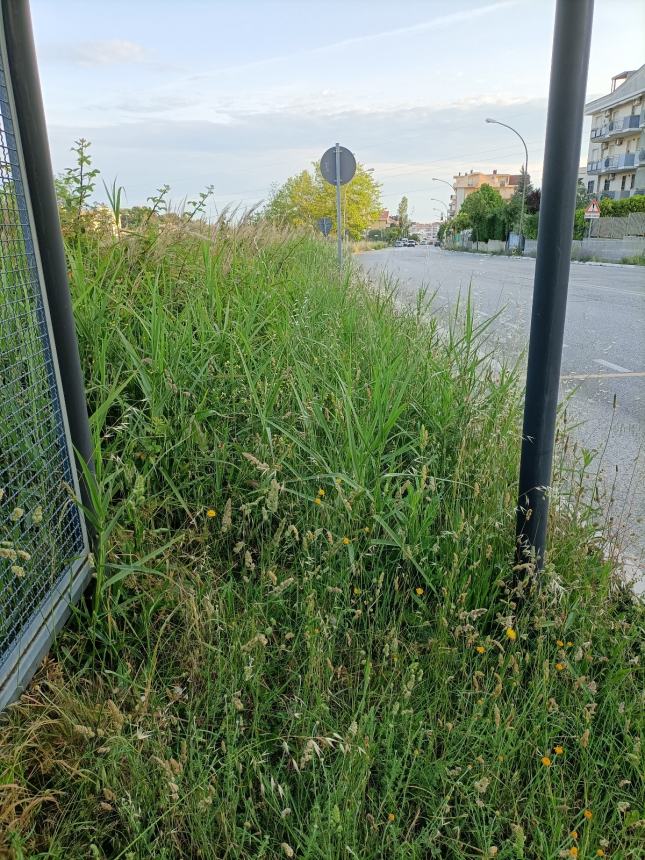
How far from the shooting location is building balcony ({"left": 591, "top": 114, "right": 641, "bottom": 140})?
51469 millimetres

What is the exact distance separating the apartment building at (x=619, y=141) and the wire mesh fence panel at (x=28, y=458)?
5752 cm

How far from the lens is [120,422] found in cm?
266

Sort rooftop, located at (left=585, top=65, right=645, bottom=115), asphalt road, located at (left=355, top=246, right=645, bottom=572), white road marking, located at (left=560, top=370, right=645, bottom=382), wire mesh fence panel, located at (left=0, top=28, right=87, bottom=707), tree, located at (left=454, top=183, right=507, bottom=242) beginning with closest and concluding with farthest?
wire mesh fence panel, located at (left=0, top=28, right=87, bottom=707)
asphalt road, located at (left=355, top=246, right=645, bottom=572)
white road marking, located at (left=560, top=370, right=645, bottom=382)
tree, located at (left=454, top=183, right=507, bottom=242)
rooftop, located at (left=585, top=65, right=645, bottom=115)

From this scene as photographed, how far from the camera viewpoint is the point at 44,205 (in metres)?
1.77

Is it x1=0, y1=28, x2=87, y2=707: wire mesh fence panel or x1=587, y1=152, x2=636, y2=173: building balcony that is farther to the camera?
x1=587, y1=152, x2=636, y2=173: building balcony

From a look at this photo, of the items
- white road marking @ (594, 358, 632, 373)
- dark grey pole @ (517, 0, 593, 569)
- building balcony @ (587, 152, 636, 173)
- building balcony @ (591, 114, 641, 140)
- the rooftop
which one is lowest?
white road marking @ (594, 358, 632, 373)

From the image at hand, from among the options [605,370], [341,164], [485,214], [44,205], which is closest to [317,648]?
[44,205]

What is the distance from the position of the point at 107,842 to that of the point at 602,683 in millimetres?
1378

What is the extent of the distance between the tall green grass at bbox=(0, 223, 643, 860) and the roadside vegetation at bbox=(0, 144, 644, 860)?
0.01 m

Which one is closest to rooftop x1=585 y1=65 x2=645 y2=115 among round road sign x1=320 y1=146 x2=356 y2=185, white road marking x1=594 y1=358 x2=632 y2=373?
round road sign x1=320 y1=146 x2=356 y2=185

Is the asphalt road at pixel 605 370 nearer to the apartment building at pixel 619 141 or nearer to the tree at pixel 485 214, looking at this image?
the tree at pixel 485 214

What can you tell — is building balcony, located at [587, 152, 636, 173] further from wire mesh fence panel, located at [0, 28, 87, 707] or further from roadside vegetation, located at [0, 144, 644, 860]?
wire mesh fence panel, located at [0, 28, 87, 707]

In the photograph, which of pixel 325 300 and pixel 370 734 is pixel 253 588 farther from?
pixel 325 300

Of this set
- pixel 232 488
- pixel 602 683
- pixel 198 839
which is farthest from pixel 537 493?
pixel 198 839
